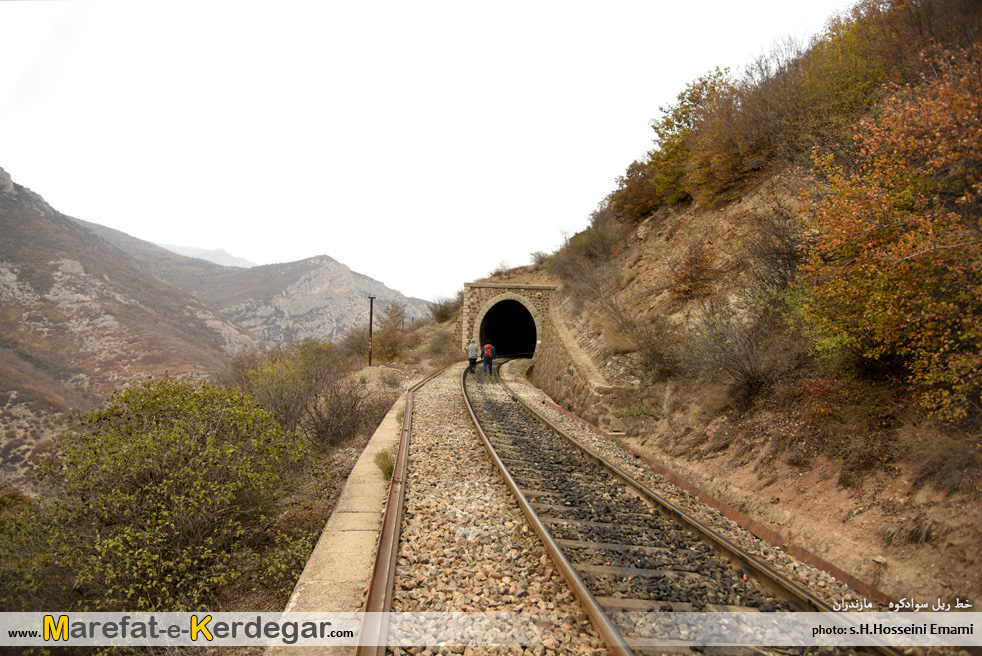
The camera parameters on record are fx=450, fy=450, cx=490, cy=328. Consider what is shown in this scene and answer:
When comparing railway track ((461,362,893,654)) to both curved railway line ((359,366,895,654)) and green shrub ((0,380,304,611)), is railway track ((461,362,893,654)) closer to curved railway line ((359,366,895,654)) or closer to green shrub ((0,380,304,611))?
curved railway line ((359,366,895,654))

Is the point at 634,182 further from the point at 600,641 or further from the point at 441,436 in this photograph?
the point at 600,641

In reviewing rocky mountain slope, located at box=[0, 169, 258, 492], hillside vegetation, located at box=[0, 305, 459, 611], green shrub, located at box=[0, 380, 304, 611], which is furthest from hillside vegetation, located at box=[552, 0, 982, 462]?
rocky mountain slope, located at box=[0, 169, 258, 492]

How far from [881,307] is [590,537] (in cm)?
387

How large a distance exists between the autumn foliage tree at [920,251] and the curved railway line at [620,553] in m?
2.44

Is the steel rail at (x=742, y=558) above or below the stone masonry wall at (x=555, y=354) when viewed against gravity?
below

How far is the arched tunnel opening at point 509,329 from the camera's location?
34.2m

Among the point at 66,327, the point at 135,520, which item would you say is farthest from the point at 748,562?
the point at 66,327

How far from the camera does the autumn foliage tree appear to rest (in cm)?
404

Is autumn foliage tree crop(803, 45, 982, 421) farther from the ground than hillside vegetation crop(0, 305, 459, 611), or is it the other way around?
autumn foliage tree crop(803, 45, 982, 421)

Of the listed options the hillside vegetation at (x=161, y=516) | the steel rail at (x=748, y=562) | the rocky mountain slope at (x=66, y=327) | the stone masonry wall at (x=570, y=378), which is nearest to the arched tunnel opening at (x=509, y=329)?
the stone masonry wall at (x=570, y=378)

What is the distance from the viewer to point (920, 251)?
403cm

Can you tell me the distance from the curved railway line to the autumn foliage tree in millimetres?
2437

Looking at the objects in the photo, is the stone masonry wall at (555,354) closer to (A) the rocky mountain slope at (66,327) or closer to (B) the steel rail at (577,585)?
(B) the steel rail at (577,585)

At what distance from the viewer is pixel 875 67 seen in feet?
31.3
